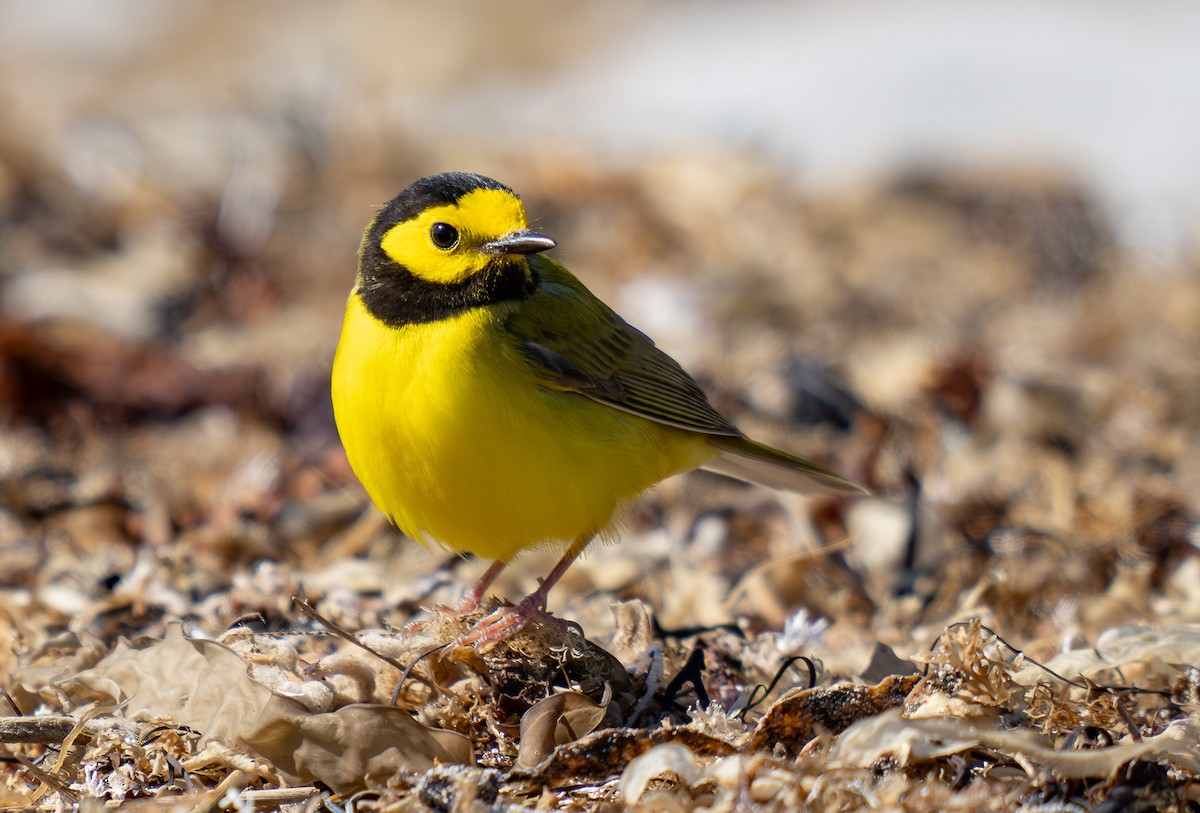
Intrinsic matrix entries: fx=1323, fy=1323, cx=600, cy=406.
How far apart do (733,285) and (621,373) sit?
3.68 metres

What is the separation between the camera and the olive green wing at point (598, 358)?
13.0 feet

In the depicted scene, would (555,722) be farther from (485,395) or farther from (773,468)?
(773,468)

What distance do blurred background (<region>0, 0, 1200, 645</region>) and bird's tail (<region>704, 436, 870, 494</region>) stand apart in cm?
30

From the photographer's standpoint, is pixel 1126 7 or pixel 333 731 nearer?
pixel 333 731

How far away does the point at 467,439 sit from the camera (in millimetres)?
3586

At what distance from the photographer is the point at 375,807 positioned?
2.77 meters

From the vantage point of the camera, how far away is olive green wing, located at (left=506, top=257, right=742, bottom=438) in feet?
13.0

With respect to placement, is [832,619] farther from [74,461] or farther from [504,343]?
[74,461]

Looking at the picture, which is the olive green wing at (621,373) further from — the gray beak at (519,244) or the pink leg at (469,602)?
the pink leg at (469,602)

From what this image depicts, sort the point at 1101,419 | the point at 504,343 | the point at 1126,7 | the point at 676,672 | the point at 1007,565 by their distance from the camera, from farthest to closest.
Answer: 1. the point at 1126,7
2. the point at 1101,419
3. the point at 1007,565
4. the point at 504,343
5. the point at 676,672

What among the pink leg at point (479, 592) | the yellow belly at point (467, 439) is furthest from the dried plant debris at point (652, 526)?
the yellow belly at point (467, 439)

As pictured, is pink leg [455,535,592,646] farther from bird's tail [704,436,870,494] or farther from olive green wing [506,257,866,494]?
bird's tail [704,436,870,494]

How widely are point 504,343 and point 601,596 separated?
1007 mm

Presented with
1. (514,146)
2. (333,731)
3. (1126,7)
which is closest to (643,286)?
(514,146)
